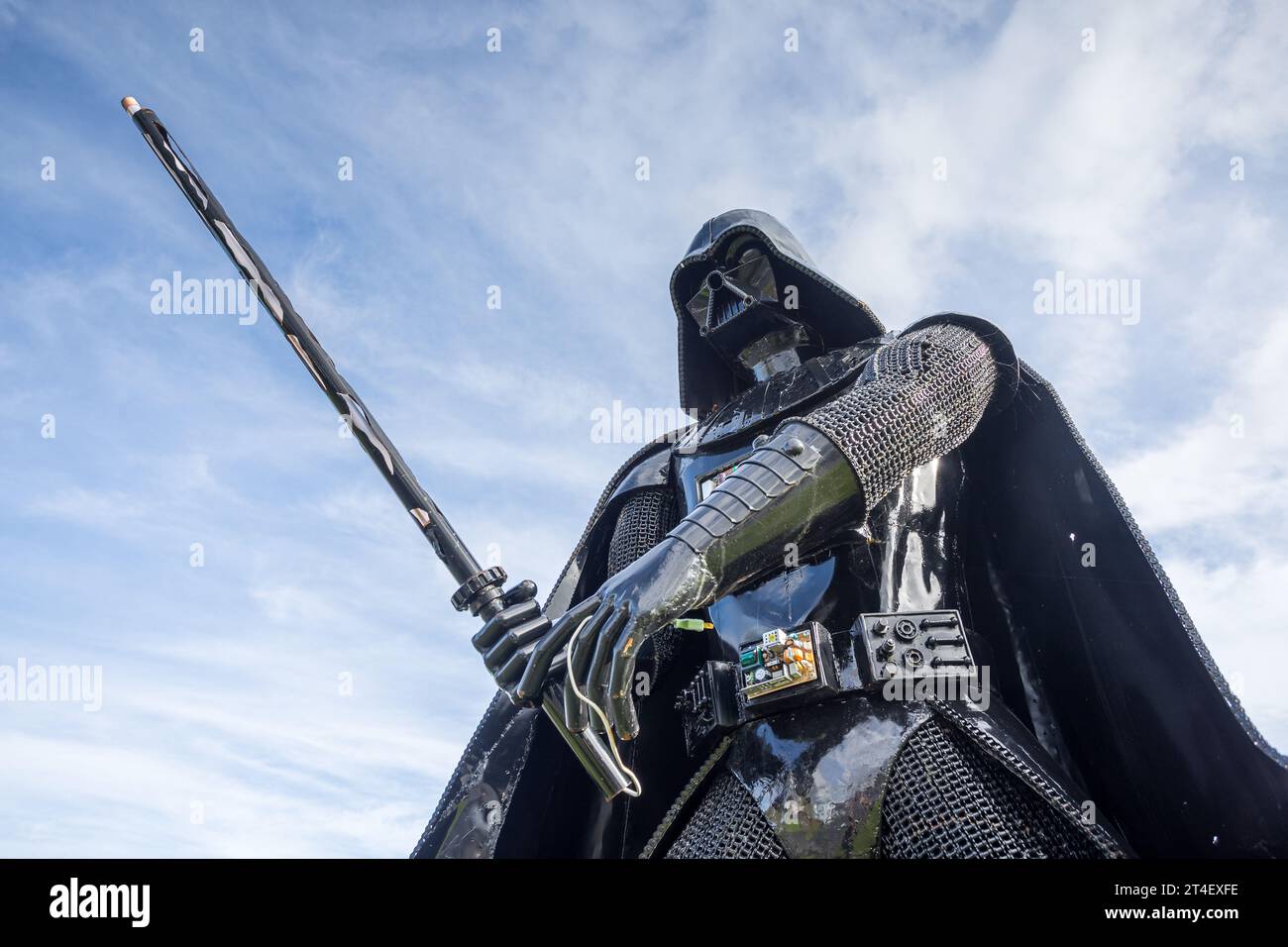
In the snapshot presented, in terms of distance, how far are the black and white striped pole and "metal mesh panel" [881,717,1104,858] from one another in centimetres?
144

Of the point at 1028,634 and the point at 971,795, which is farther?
the point at 1028,634

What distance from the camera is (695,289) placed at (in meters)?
7.70

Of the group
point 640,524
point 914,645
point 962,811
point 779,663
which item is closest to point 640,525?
point 640,524

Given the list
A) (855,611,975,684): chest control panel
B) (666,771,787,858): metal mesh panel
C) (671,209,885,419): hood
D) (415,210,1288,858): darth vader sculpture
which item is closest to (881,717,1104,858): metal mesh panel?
(415,210,1288,858): darth vader sculpture

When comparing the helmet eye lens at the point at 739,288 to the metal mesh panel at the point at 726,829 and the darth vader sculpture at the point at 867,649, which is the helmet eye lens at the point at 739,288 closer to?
the darth vader sculpture at the point at 867,649

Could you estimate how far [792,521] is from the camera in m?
4.65

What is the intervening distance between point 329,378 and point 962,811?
372 cm

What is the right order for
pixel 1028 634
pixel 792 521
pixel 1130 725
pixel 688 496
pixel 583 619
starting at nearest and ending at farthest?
pixel 583 619 → pixel 792 521 → pixel 1130 725 → pixel 1028 634 → pixel 688 496
